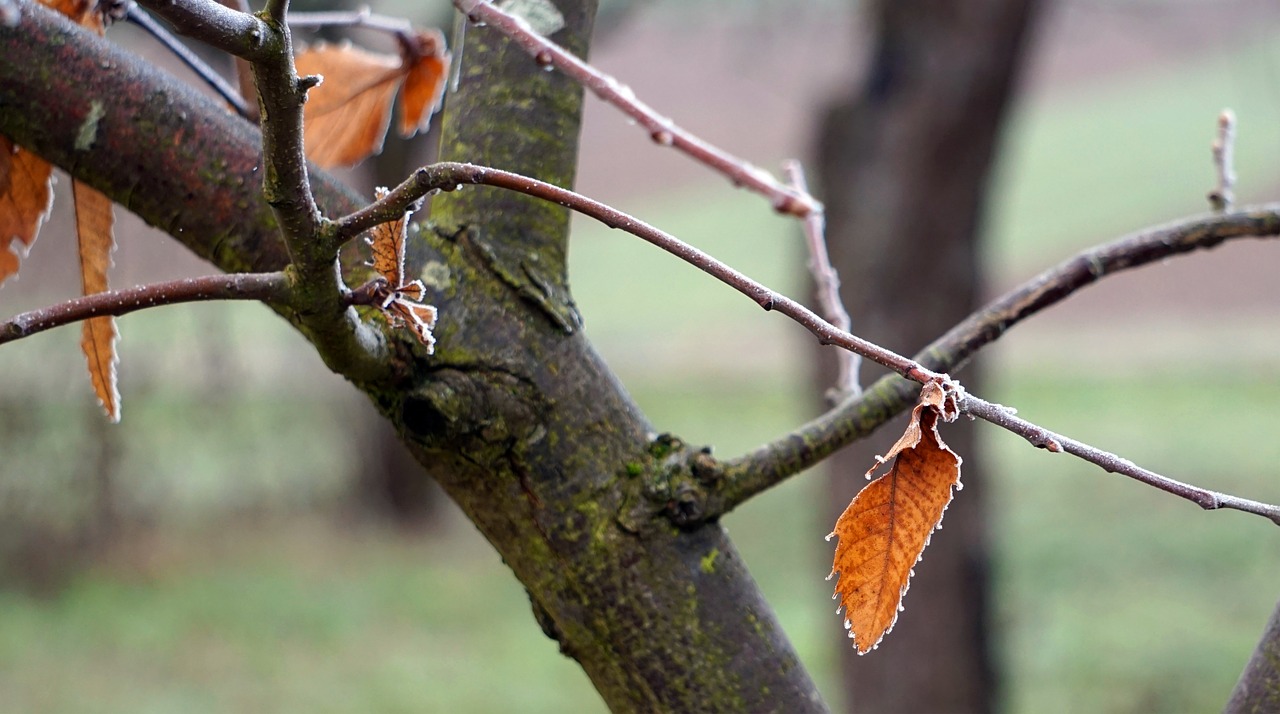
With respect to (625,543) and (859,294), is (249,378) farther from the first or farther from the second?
(625,543)

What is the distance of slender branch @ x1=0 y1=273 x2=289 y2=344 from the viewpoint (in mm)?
501

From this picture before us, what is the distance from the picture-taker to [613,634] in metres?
0.71

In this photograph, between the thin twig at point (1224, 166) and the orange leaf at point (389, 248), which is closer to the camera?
the orange leaf at point (389, 248)

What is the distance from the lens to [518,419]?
0.70m

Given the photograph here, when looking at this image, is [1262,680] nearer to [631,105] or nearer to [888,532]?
[888,532]

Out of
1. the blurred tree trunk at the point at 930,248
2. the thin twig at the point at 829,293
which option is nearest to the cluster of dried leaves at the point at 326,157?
the thin twig at the point at 829,293

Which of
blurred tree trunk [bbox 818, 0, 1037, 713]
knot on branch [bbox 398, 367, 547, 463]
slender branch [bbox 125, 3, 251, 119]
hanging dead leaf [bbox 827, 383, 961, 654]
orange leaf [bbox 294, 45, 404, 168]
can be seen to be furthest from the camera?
blurred tree trunk [bbox 818, 0, 1037, 713]

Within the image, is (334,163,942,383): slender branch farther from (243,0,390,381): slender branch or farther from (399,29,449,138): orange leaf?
(399,29,449,138): orange leaf

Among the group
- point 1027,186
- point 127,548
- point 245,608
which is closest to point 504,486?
point 245,608

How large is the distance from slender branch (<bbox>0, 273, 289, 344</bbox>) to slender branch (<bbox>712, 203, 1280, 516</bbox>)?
33 cm

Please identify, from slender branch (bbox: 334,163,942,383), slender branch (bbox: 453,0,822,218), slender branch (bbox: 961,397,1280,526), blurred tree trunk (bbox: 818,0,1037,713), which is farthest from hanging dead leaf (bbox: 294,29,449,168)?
blurred tree trunk (bbox: 818,0,1037,713)

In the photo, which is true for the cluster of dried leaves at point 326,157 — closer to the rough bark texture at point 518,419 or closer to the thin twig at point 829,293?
the rough bark texture at point 518,419

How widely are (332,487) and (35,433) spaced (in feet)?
6.35

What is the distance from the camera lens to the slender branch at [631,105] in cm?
71
